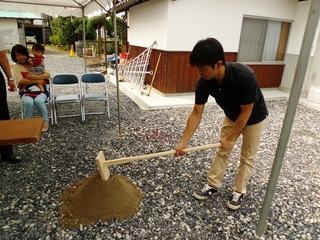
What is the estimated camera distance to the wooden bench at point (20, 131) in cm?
171

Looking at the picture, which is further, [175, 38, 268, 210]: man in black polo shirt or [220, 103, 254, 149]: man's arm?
[220, 103, 254, 149]: man's arm

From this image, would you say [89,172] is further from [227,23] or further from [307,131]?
[227,23]

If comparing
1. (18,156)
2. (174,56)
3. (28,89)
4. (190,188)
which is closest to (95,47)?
(174,56)

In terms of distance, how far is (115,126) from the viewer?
450cm

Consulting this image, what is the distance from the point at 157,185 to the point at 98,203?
2.44 ft

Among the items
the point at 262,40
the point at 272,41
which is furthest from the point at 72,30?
the point at 272,41

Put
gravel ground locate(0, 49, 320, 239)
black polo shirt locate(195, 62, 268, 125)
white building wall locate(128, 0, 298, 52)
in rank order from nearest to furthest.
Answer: black polo shirt locate(195, 62, 268, 125) → gravel ground locate(0, 49, 320, 239) → white building wall locate(128, 0, 298, 52)

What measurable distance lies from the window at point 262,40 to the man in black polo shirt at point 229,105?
5.32 metres

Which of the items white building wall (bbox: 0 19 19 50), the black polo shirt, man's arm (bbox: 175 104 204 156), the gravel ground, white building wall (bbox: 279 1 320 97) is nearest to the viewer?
the black polo shirt

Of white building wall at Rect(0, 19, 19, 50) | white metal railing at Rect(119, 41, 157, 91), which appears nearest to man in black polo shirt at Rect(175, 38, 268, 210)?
white metal railing at Rect(119, 41, 157, 91)

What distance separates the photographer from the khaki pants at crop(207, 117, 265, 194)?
2182 millimetres

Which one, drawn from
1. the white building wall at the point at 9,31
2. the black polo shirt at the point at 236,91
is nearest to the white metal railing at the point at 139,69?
the black polo shirt at the point at 236,91

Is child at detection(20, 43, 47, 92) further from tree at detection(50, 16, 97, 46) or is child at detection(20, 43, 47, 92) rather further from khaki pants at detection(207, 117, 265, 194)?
Result: tree at detection(50, 16, 97, 46)

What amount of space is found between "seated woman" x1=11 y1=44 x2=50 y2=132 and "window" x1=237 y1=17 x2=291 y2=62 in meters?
5.50
